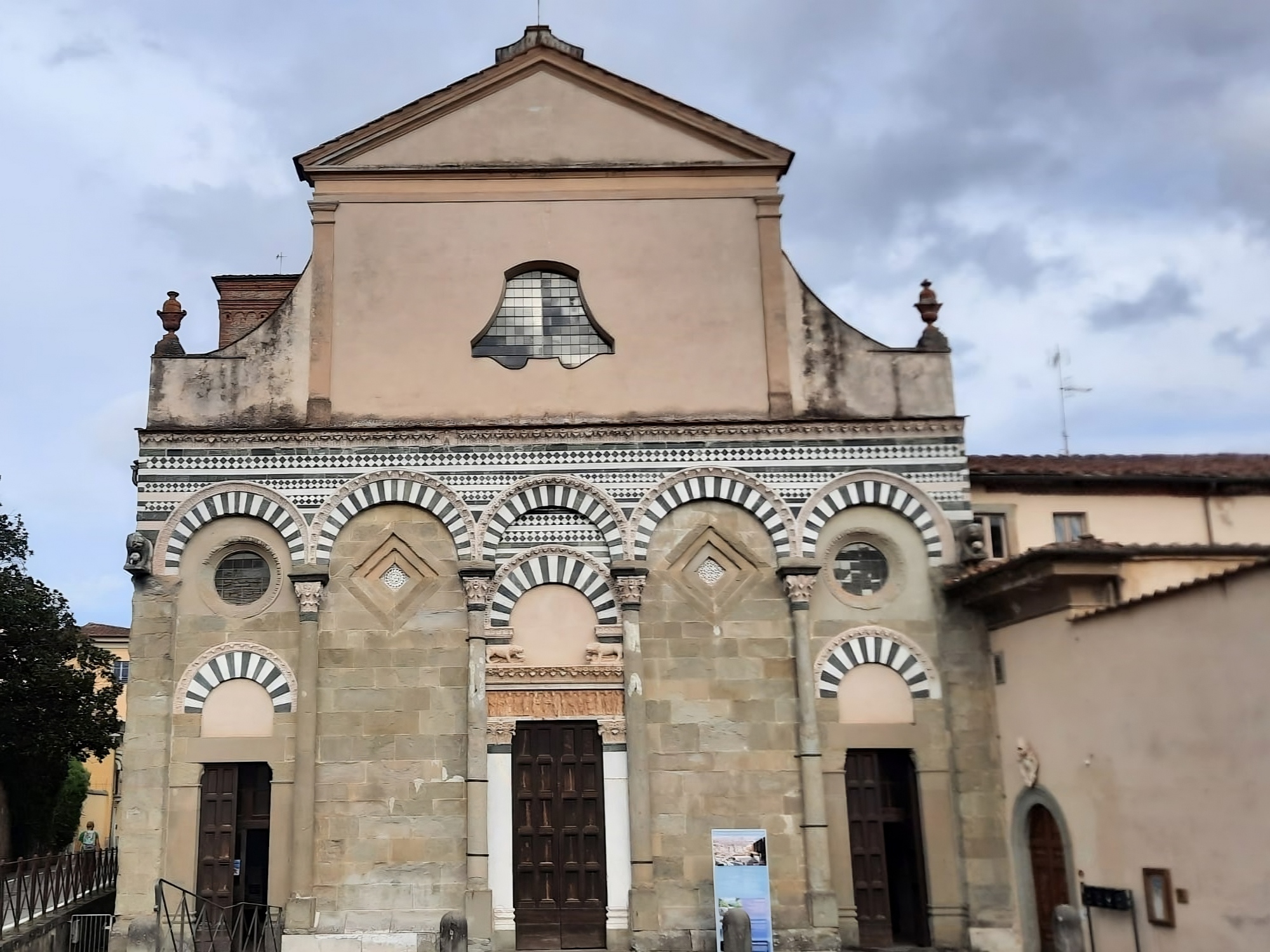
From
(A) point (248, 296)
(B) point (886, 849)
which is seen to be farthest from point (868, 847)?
(A) point (248, 296)

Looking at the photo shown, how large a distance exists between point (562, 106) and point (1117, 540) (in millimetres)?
10159

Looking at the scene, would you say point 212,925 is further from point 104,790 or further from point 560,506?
point 104,790

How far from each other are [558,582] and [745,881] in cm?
449

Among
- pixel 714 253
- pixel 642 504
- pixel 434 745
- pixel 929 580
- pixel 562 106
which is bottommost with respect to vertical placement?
pixel 434 745

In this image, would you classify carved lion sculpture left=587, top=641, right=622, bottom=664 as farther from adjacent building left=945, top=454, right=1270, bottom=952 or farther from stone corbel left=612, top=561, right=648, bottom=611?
adjacent building left=945, top=454, right=1270, bottom=952

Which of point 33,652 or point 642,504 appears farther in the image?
point 33,652

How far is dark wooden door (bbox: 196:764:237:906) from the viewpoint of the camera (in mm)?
15430

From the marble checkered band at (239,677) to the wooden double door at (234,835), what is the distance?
838mm

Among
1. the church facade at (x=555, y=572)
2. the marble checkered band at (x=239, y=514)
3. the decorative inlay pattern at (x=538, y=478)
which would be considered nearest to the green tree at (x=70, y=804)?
the marble checkered band at (x=239, y=514)

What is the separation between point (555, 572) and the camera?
16375 mm

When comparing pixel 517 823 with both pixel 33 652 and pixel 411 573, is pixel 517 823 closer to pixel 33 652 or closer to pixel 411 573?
pixel 411 573

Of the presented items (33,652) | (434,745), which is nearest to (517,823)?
(434,745)

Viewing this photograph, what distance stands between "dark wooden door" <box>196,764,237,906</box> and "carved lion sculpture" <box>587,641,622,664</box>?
479 cm

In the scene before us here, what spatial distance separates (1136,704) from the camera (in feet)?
41.3
